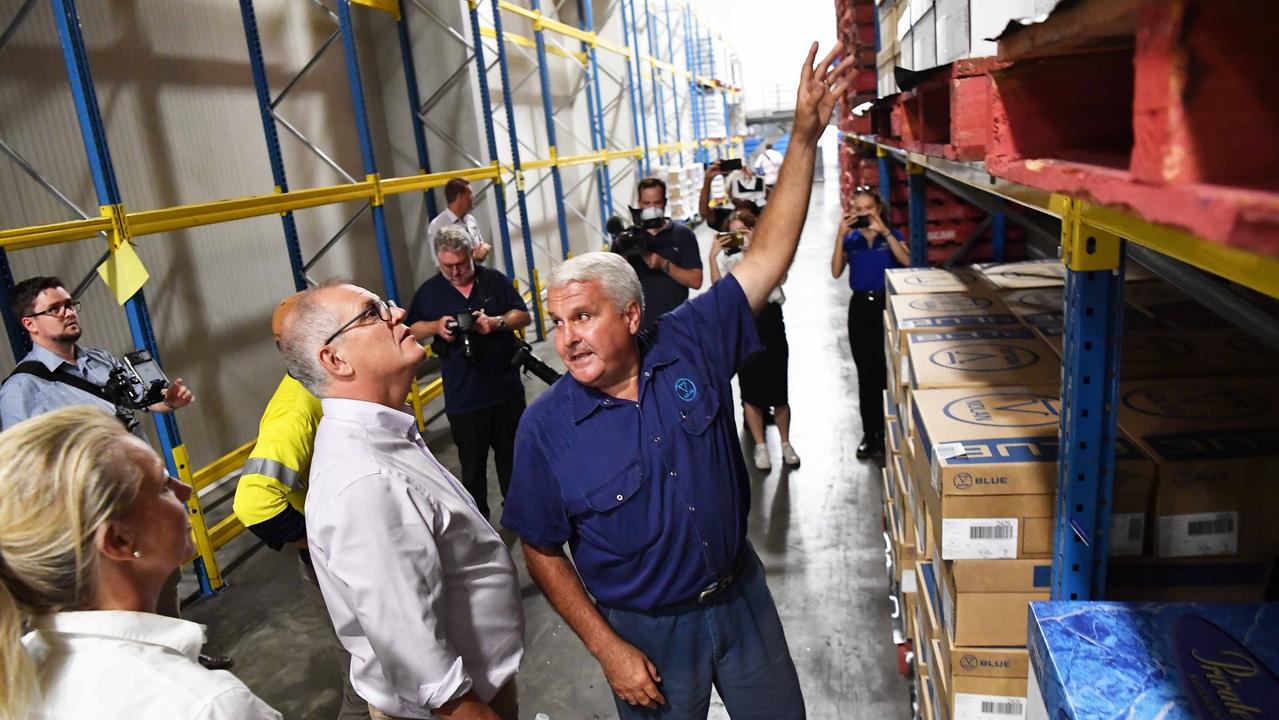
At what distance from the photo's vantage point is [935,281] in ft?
13.2

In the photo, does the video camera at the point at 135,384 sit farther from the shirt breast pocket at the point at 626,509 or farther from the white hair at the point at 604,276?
the shirt breast pocket at the point at 626,509

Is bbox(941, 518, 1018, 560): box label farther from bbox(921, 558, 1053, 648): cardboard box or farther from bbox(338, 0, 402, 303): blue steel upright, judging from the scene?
bbox(338, 0, 402, 303): blue steel upright

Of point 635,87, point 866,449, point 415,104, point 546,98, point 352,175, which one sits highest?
point 635,87

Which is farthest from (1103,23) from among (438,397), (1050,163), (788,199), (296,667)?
(438,397)

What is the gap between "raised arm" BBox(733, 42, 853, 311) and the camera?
7.33ft

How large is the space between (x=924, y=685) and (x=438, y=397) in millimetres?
6768

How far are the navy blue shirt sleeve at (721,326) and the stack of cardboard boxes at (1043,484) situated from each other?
577 millimetres

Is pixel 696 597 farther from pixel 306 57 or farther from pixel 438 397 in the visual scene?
pixel 306 57

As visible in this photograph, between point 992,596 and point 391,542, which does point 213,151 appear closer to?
point 391,542

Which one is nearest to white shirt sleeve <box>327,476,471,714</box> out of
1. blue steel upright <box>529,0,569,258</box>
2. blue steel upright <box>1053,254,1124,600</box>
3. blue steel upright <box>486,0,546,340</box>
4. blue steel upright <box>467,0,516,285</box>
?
blue steel upright <box>1053,254,1124,600</box>

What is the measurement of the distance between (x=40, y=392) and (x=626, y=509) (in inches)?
122

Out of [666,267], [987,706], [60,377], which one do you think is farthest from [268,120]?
[987,706]

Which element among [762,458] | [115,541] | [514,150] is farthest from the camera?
[514,150]

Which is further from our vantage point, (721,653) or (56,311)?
(56,311)
